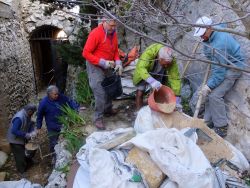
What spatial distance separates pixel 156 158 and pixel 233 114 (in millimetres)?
1784

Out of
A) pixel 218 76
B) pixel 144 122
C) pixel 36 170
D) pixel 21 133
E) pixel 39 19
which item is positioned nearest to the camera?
pixel 144 122

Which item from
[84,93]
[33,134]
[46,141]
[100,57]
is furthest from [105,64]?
[46,141]

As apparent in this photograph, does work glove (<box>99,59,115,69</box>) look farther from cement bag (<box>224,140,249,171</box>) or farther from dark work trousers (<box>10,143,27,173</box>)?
dark work trousers (<box>10,143,27,173</box>)

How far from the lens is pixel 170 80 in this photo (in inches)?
171

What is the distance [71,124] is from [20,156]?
1710mm

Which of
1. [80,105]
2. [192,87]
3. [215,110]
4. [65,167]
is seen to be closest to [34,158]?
[80,105]

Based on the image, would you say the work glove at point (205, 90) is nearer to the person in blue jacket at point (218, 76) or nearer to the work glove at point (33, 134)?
the person in blue jacket at point (218, 76)

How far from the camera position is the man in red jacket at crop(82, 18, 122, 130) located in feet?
13.6

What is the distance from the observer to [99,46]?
428 cm

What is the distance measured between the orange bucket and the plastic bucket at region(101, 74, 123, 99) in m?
0.77

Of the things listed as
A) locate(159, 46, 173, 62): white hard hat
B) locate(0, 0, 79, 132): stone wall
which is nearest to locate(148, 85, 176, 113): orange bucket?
locate(159, 46, 173, 62): white hard hat

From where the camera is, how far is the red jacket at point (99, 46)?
163 inches

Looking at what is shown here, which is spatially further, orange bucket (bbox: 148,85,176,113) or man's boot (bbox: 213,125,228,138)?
man's boot (bbox: 213,125,228,138)

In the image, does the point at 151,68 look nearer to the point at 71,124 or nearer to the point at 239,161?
the point at 71,124
